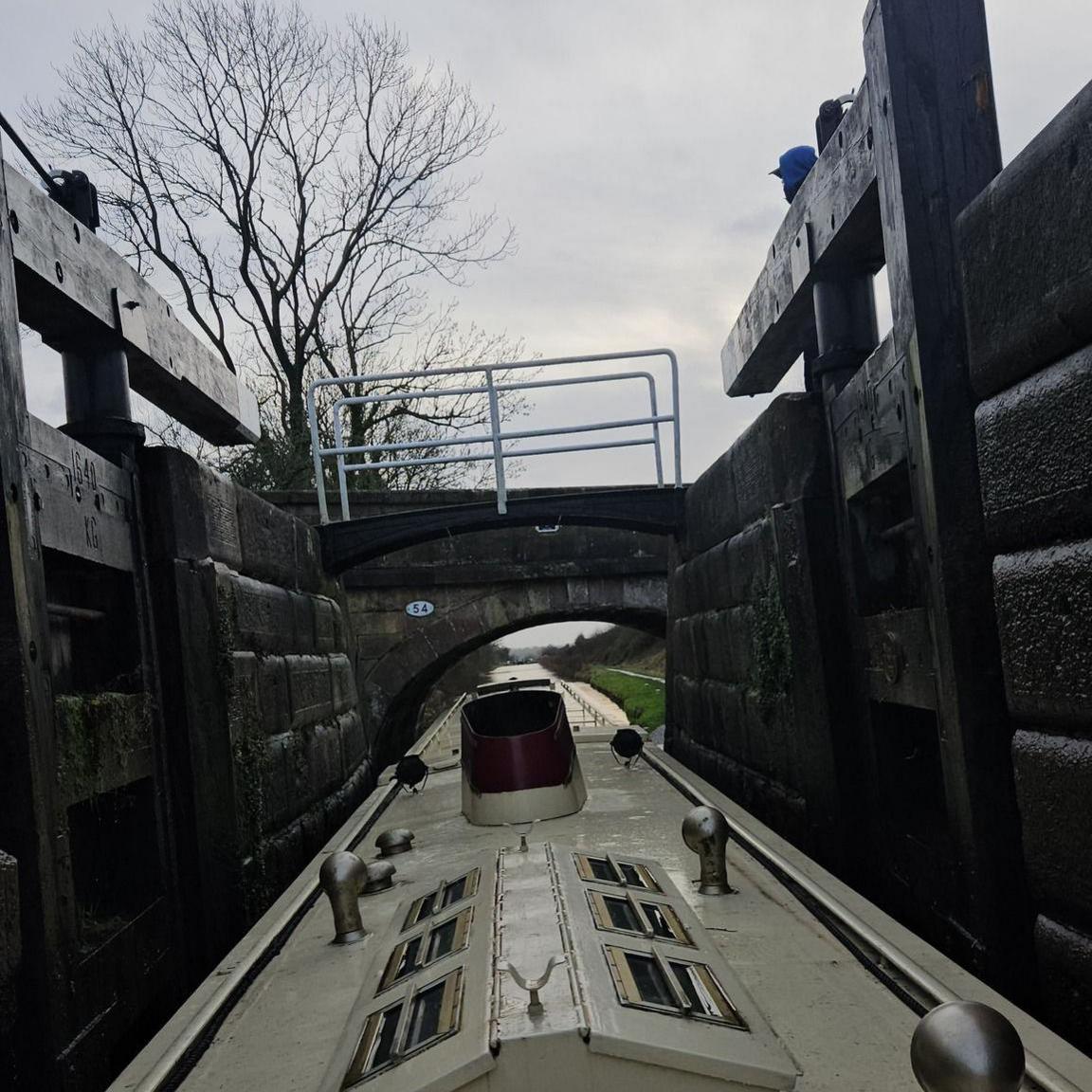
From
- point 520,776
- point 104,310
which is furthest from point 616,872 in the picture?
point 104,310

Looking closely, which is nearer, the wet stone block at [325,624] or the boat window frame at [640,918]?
the boat window frame at [640,918]

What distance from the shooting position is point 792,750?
21.6 feet

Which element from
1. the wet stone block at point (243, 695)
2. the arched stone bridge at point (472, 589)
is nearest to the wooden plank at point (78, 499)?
the wet stone block at point (243, 695)

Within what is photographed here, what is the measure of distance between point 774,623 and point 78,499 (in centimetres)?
368

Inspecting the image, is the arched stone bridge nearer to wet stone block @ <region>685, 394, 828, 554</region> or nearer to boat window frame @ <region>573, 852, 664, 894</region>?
wet stone block @ <region>685, 394, 828, 554</region>

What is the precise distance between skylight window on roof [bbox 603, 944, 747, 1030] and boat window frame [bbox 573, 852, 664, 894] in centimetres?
67

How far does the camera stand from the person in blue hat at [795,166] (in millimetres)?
6793

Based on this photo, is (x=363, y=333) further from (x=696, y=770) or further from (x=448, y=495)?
(x=696, y=770)

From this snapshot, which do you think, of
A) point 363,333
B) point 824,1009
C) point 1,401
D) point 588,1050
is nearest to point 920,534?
point 824,1009

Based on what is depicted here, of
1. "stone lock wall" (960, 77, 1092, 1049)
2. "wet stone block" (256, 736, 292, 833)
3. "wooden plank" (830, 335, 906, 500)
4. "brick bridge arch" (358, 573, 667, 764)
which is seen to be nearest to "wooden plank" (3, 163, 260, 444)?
"wet stone block" (256, 736, 292, 833)

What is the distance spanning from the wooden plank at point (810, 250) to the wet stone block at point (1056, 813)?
2676 millimetres

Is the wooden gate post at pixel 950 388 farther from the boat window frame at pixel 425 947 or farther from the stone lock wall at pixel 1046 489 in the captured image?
the boat window frame at pixel 425 947

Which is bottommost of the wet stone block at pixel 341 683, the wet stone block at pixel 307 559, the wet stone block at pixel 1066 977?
the wet stone block at pixel 1066 977

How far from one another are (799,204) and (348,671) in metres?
5.78
